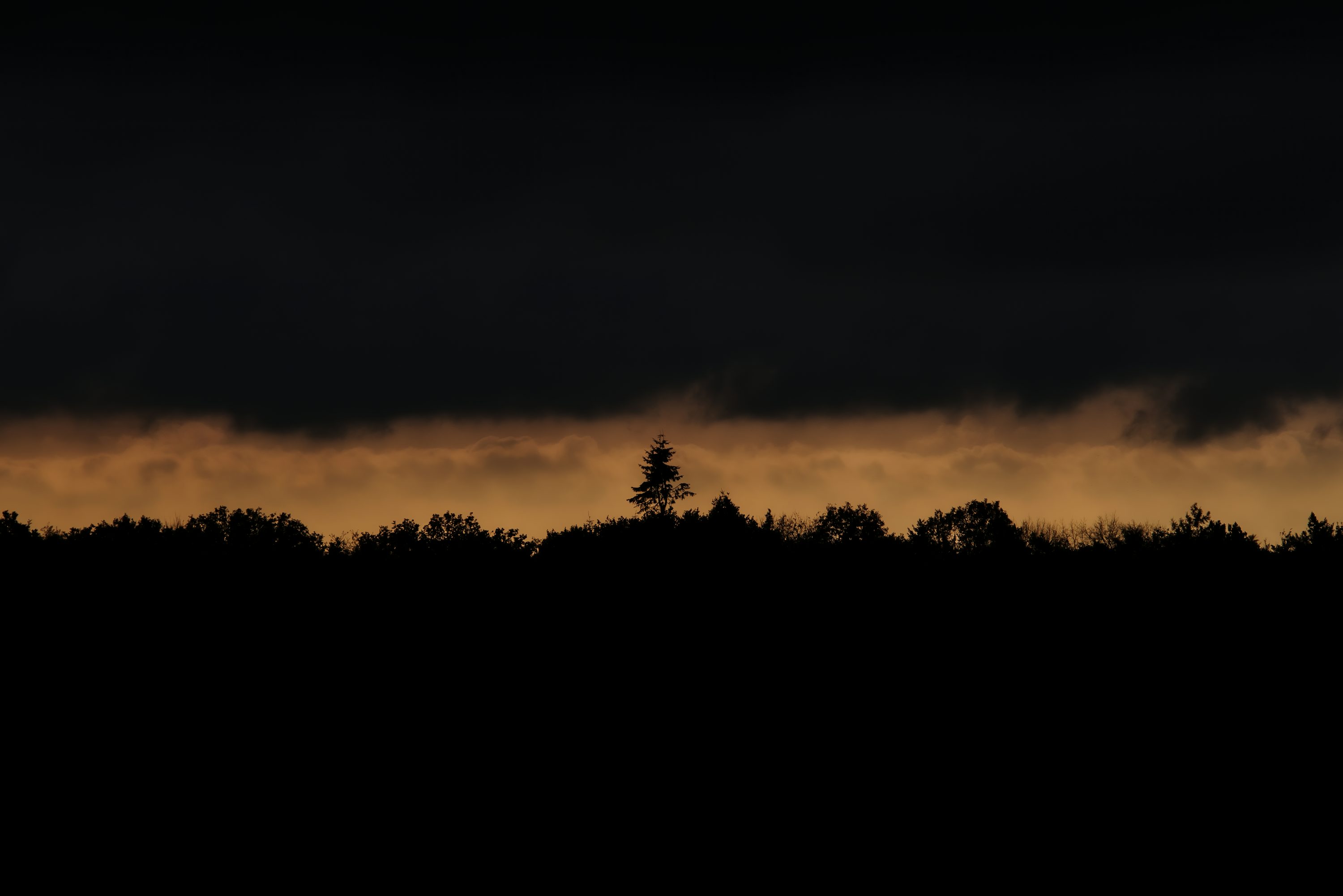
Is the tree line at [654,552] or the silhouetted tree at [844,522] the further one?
the silhouetted tree at [844,522]

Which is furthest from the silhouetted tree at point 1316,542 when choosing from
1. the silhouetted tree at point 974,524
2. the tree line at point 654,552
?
the silhouetted tree at point 974,524

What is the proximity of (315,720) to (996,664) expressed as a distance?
1891 centimetres

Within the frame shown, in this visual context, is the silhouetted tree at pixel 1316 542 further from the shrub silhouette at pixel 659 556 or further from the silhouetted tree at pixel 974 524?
the silhouetted tree at pixel 974 524

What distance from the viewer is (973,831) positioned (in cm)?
2030

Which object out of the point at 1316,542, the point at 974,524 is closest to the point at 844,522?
the point at 974,524

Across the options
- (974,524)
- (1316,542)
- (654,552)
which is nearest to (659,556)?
(654,552)

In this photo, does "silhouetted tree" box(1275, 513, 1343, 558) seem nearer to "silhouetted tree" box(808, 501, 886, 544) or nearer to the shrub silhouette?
the shrub silhouette

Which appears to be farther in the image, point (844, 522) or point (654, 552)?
point (844, 522)

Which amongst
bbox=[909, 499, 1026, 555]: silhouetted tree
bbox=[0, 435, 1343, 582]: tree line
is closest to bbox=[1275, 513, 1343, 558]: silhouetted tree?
bbox=[0, 435, 1343, 582]: tree line

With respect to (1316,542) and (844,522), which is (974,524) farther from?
(1316,542)

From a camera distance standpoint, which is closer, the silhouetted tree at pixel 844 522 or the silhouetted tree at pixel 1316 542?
the silhouetted tree at pixel 1316 542

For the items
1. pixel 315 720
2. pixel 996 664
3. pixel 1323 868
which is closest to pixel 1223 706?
pixel 996 664

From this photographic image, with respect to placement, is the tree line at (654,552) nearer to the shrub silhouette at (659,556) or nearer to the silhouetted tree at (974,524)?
the shrub silhouette at (659,556)

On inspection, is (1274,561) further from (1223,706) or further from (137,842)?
(137,842)
